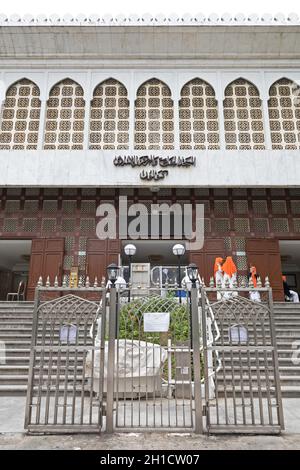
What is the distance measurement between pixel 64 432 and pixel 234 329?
2.38m

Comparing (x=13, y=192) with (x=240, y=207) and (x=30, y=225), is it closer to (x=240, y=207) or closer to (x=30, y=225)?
(x=30, y=225)

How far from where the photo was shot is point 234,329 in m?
4.81

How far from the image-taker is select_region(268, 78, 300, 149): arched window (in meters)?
A: 13.3

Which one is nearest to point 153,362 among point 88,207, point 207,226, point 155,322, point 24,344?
point 155,322

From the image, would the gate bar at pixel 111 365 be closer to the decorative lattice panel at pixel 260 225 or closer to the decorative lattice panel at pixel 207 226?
the decorative lattice panel at pixel 207 226

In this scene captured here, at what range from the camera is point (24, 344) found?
26.0ft

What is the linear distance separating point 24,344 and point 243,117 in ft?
35.2

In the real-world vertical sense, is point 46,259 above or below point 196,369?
above

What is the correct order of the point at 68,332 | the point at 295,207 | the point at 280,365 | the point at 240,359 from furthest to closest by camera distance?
the point at 295,207
the point at 280,365
the point at 68,332
the point at 240,359

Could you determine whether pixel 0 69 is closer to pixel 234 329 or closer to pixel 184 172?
pixel 184 172

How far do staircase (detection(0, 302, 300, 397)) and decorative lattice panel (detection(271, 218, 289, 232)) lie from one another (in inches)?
140

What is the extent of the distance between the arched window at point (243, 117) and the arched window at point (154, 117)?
2115mm
